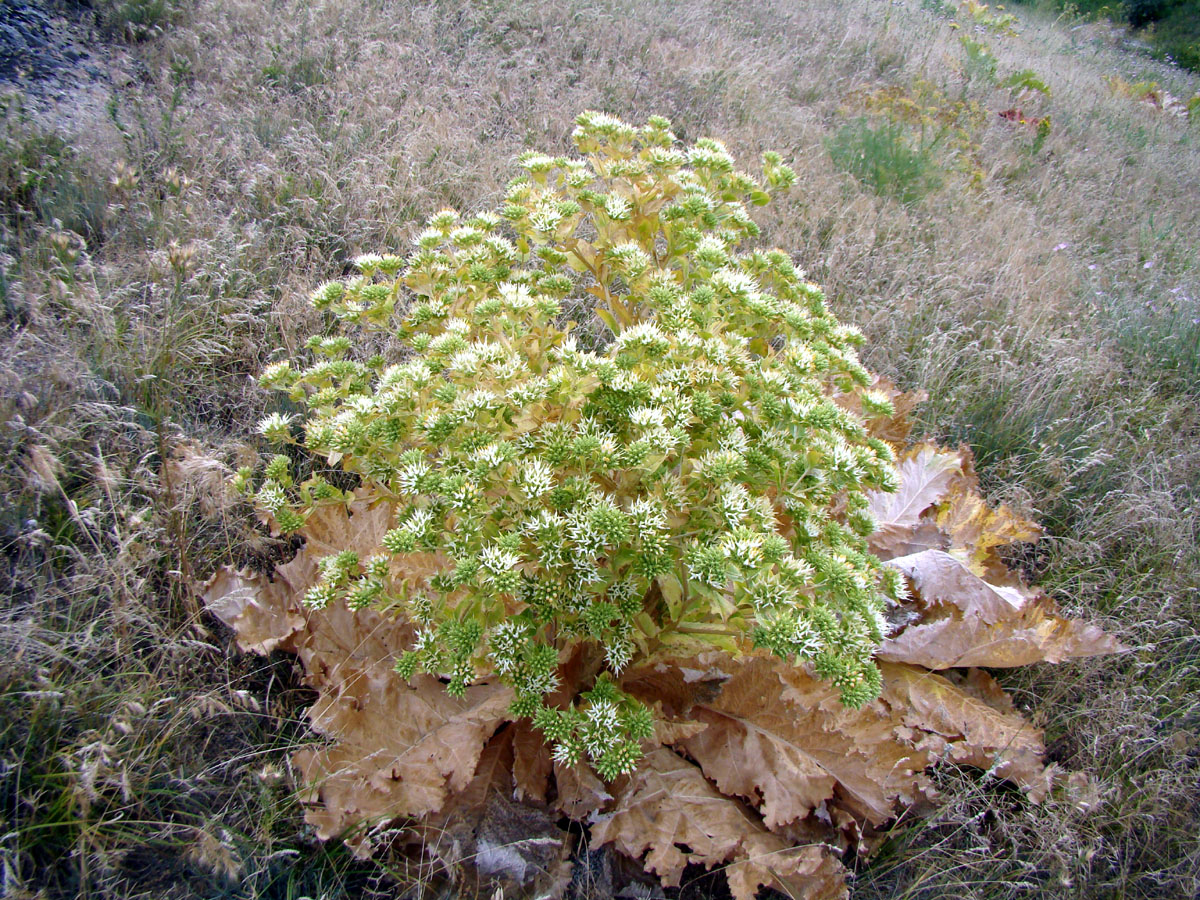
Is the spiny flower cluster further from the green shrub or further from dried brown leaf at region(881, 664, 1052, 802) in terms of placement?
the green shrub

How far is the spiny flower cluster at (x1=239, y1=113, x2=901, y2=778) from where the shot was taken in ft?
5.36

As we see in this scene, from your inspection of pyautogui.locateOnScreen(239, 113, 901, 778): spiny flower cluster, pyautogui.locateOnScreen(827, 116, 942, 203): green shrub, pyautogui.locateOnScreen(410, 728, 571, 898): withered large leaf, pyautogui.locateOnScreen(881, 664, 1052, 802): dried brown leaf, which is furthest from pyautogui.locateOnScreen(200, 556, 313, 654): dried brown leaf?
pyautogui.locateOnScreen(827, 116, 942, 203): green shrub

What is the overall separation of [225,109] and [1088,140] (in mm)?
9295

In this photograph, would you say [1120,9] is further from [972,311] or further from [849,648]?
[849,648]

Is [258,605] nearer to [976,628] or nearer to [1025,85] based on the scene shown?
[976,628]

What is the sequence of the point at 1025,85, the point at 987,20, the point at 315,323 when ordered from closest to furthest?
the point at 315,323 → the point at 1025,85 → the point at 987,20

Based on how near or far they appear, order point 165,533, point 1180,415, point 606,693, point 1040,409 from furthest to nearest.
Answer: point 1180,415, point 1040,409, point 165,533, point 606,693

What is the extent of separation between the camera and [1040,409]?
368 centimetres

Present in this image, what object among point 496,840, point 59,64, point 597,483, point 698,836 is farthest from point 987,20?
point 496,840

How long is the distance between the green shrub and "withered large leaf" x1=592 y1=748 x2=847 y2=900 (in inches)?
206

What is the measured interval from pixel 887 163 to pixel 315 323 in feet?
16.2

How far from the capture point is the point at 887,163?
19.0 ft

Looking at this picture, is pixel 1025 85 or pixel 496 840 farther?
pixel 1025 85

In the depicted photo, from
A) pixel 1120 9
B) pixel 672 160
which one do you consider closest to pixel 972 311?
pixel 672 160
